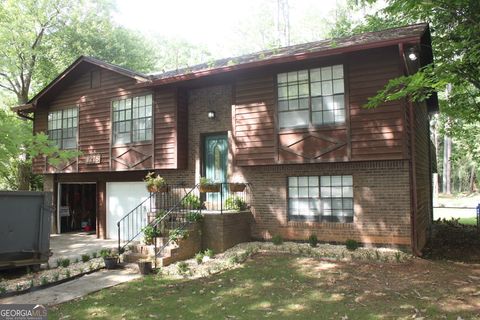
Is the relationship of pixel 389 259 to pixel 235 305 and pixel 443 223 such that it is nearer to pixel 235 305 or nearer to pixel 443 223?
pixel 235 305

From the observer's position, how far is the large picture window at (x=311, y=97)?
11.2 meters

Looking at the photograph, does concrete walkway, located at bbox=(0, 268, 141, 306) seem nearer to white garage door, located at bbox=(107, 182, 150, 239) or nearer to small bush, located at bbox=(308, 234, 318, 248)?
small bush, located at bbox=(308, 234, 318, 248)

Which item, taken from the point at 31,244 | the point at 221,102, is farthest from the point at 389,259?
the point at 31,244

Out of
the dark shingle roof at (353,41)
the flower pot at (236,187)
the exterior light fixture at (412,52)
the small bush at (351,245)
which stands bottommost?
the small bush at (351,245)

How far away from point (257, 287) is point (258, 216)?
4.80m

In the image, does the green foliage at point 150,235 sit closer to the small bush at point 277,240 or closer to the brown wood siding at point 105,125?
the brown wood siding at point 105,125

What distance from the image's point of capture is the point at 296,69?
38.6ft

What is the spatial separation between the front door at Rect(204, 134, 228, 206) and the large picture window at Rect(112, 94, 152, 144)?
232 cm

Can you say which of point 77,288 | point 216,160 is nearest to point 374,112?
point 216,160

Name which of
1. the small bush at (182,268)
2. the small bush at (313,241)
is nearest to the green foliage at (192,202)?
the small bush at (182,268)

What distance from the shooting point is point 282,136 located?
1181 cm

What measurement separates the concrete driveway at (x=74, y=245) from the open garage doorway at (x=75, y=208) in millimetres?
1022

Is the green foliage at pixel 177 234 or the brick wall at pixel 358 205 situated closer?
the brick wall at pixel 358 205

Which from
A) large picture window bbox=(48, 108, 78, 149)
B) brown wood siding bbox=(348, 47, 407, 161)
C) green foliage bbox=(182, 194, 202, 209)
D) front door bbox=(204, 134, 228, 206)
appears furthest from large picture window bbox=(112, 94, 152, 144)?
brown wood siding bbox=(348, 47, 407, 161)
